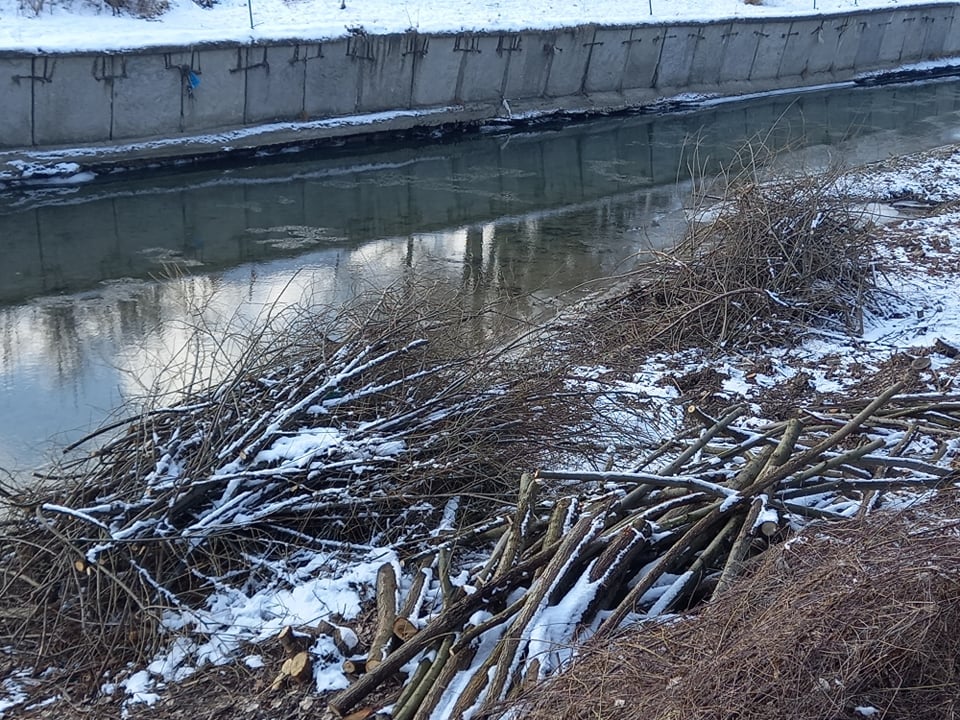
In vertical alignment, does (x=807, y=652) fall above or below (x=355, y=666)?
above

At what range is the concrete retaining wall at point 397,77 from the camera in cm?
1605

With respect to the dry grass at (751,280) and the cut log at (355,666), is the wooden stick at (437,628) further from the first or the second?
the dry grass at (751,280)

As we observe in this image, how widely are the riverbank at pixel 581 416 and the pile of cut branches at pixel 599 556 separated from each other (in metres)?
0.16

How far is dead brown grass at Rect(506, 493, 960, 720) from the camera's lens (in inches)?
119

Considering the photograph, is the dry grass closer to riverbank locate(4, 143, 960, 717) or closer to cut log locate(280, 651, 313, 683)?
riverbank locate(4, 143, 960, 717)

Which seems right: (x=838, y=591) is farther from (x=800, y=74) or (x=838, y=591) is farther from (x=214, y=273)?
(x=800, y=74)

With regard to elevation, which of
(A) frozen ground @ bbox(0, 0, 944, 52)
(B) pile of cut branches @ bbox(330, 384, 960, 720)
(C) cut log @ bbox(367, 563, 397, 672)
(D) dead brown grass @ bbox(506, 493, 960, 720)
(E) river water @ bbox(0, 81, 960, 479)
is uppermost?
(A) frozen ground @ bbox(0, 0, 944, 52)

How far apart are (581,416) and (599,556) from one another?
81.7 inches

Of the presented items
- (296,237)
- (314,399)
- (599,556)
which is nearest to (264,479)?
(314,399)

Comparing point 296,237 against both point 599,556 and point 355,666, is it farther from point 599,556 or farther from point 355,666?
point 599,556

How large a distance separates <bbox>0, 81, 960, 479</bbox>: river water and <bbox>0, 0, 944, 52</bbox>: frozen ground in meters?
2.36

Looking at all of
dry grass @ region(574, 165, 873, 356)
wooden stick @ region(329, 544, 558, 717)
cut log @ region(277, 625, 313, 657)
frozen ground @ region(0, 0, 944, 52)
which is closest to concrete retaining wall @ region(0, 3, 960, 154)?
frozen ground @ region(0, 0, 944, 52)

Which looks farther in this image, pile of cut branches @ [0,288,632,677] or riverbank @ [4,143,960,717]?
pile of cut branches @ [0,288,632,677]

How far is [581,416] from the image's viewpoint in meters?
6.20
